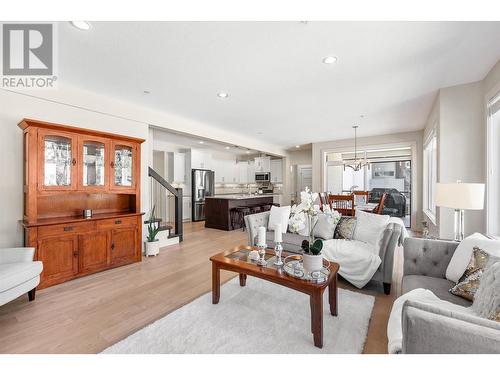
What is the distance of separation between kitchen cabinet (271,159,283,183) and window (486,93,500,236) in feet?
21.0

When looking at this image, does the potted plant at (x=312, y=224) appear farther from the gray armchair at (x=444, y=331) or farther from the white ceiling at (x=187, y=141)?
the white ceiling at (x=187, y=141)

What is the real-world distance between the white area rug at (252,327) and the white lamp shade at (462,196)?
1.28 meters

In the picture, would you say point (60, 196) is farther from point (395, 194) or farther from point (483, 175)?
point (395, 194)

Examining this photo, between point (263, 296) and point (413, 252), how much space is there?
1.60m

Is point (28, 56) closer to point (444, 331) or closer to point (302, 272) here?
point (302, 272)

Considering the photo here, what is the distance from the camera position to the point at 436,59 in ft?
8.01

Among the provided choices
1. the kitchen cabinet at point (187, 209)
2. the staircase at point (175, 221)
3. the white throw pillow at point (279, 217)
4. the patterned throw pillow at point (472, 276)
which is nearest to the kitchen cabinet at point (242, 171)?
the kitchen cabinet at point (187, 209)

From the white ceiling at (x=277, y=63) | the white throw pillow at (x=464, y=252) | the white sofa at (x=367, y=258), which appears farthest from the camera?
the white sofa at (x=367, y=258)

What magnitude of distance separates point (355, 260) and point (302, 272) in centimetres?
107

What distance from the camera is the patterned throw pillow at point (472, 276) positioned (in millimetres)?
1548

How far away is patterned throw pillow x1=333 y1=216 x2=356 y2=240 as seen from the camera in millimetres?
3193

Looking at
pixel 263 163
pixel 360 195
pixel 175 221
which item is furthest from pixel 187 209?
pixel 360 195

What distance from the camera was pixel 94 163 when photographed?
3221 millimetres

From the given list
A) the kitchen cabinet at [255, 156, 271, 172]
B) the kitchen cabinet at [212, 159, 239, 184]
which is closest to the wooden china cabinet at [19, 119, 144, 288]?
the kitchen cabinet at [212, 159, 239, 184]
